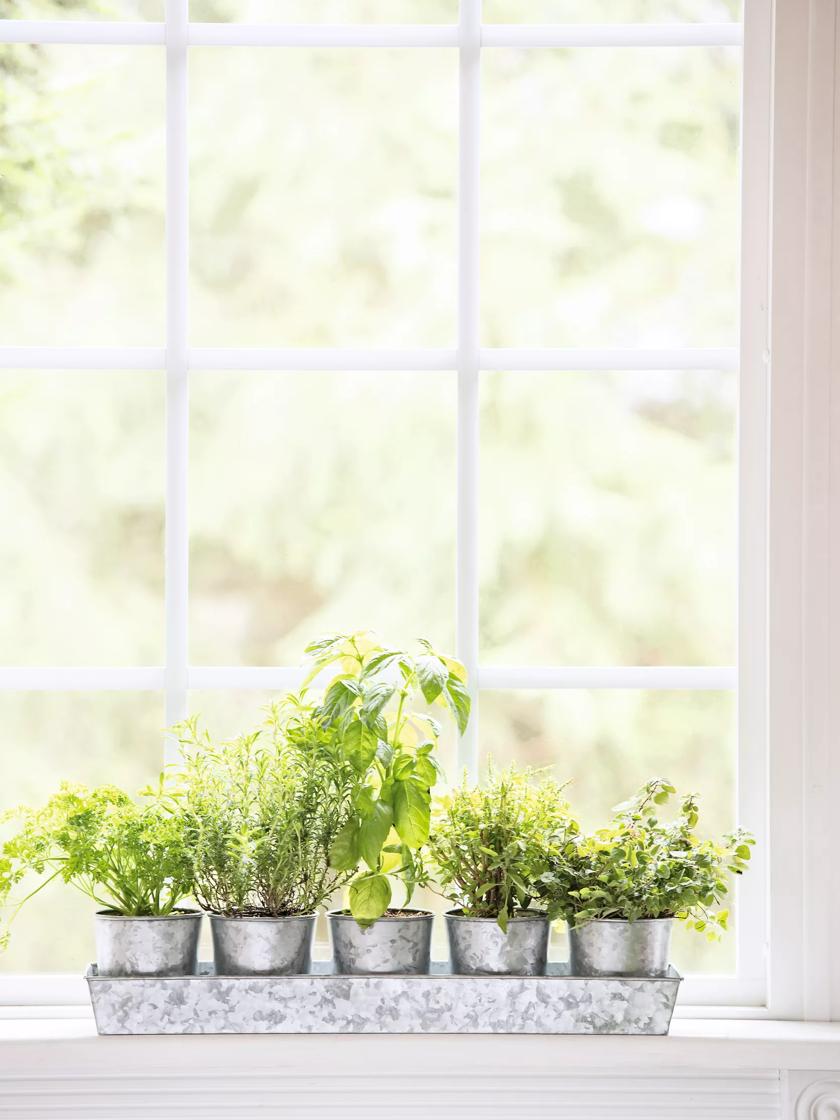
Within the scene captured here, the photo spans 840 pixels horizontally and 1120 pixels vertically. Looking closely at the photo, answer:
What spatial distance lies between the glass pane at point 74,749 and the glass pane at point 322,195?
0.52 meters

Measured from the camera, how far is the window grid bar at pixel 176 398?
1.45 metres

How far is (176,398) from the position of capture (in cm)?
146

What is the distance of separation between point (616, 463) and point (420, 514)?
27cm

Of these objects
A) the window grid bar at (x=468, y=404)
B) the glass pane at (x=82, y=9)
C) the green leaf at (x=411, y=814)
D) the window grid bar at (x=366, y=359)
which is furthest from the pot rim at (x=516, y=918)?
the glass pane at (x=82, y=9)

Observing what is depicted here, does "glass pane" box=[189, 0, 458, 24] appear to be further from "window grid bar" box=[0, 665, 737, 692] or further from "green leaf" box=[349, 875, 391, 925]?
"green leaf" box=[349, 875, 391, 925]

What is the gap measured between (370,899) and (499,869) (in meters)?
0.15

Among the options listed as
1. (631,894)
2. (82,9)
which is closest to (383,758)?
(631,894)

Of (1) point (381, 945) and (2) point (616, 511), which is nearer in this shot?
(1) point (381, 945)

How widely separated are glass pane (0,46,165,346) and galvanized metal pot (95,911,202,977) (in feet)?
2.45

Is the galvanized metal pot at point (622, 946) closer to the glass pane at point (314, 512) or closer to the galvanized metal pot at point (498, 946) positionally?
the galvanized metal pot at point (498, 946)

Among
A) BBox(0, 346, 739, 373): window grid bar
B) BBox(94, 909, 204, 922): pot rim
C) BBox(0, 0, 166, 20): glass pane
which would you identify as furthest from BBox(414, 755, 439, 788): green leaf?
BBox(0, 0, 166, 20): glass pane

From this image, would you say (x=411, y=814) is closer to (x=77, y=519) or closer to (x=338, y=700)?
(x=338, y=700)

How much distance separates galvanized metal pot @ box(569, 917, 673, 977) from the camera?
125 centimetres

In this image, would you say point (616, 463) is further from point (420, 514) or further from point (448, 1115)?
point (448, 1115)
